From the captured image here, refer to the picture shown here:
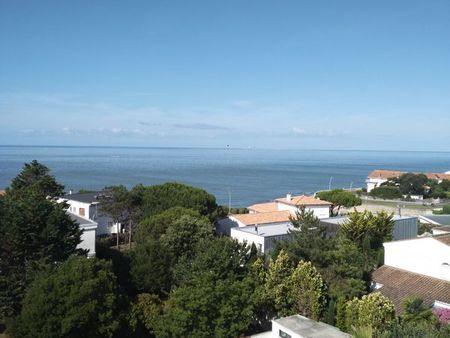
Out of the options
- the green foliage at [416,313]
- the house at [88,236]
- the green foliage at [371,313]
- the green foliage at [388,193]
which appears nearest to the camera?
the green foliage at [416,313]

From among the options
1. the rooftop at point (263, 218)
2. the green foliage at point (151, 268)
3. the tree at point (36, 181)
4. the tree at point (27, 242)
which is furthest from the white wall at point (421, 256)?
the tree at point (36, 181)

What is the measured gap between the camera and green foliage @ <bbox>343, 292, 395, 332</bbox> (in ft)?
48.8

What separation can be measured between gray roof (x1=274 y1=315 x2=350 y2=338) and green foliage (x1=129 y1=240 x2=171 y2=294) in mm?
7777

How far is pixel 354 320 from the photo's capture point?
1557 centimetres

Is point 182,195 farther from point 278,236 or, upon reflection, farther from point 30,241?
point 30,241

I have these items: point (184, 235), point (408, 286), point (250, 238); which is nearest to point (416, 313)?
point (408, 286)

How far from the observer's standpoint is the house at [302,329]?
14.1 m

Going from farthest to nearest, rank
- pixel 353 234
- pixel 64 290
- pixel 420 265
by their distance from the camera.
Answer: pixel 353 234 < pixel 420 265 < pixel 64 290

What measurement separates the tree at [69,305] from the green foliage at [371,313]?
29.1ft

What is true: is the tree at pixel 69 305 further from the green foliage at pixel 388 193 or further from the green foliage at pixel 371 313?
the green foliage at pixel 388 193

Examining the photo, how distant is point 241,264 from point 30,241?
9.50 meters

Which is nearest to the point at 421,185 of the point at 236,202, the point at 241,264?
the point at 236,202

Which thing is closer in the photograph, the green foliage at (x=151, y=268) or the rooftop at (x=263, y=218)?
the green foliage at (x=151, y=268)

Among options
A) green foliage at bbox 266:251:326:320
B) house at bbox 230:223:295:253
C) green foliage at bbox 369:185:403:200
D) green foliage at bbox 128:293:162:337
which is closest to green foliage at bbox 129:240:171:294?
green foliage at bbox 128:293:162:337
